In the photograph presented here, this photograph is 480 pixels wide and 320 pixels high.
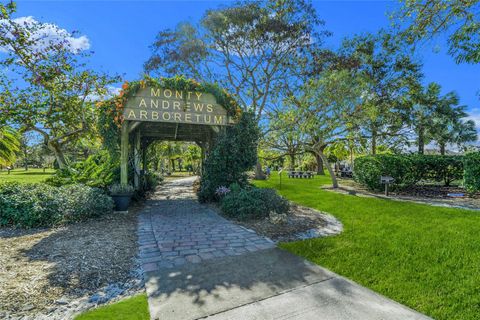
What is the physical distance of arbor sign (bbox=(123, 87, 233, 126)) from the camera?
287 inches

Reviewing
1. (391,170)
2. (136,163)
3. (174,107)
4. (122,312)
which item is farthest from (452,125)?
(122,312)

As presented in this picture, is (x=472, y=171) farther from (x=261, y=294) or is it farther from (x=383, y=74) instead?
(x=383, y=74)

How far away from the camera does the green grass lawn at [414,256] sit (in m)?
2.55

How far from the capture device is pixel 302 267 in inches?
131

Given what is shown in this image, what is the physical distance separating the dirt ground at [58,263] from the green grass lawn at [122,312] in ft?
1.55

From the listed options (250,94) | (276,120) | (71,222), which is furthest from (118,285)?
(250,94)

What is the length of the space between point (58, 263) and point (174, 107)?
525 cm

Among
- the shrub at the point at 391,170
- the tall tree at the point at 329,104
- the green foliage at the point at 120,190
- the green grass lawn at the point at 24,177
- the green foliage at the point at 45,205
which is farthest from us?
the green grass lawn at the point at 24,177

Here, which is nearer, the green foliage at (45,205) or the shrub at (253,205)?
the green foliage at (45,205)

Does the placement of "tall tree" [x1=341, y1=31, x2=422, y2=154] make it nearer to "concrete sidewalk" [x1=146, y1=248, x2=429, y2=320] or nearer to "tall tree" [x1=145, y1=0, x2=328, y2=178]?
"tall tree" [x1=145, y1=0, x2=328, y2=178]

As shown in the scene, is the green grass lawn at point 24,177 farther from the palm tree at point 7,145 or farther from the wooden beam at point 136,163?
the wooden beam at point 136,163

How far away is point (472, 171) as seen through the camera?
28.0ft

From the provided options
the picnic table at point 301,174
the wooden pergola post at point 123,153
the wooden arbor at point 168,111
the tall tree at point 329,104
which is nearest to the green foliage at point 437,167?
the tall tree at point 329,104

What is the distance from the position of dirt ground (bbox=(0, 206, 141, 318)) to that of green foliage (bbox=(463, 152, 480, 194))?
1075 cm
